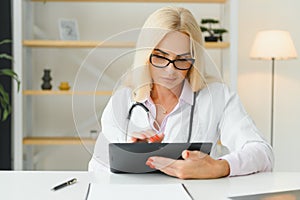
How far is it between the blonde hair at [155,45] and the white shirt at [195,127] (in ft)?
0.08

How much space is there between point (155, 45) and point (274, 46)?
7.23 ft

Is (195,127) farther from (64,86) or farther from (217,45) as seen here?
(64,86)

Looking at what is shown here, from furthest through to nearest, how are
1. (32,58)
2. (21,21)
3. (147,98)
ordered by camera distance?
1. (32,58)
2. (21,21)
3. (147,98)

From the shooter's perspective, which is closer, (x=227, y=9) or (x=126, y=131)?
(x=126, y=131)

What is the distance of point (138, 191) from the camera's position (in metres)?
1.19

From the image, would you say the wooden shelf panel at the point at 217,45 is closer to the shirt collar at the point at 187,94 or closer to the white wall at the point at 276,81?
the white wall at the point at 276,81

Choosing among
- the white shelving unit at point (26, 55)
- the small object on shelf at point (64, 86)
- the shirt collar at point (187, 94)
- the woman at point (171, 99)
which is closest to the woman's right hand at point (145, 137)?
the woman at point (171, 99)

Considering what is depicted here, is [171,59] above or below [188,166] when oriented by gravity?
above

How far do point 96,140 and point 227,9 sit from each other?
228 centimetres

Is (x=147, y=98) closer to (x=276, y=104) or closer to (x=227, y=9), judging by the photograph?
(x=227, y=9)

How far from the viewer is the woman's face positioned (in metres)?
1.28

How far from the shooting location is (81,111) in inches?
54.5

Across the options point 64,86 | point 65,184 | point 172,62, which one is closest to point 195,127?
point 172,62

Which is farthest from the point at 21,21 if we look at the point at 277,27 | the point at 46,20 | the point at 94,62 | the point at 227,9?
the point at 94,62
